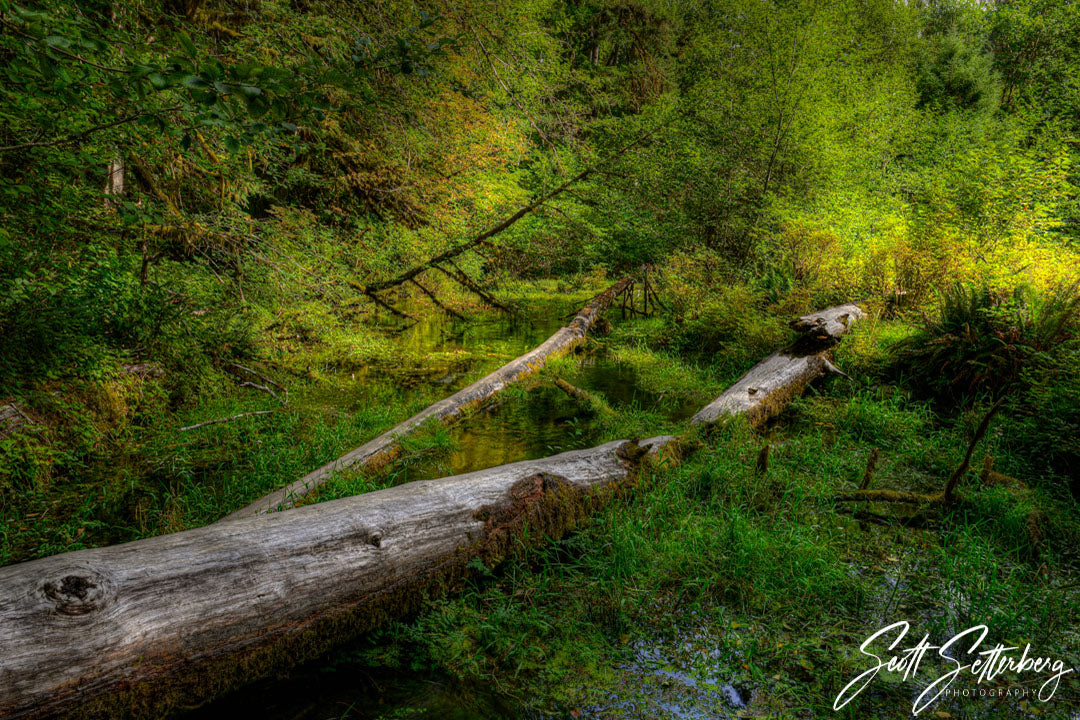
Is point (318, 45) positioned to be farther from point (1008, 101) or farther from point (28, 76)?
point (1008, 101)

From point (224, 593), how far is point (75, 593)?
49 centimetres

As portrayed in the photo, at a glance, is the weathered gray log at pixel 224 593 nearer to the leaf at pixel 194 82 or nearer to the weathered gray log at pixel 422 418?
the weathered gray log at pixel 422 418

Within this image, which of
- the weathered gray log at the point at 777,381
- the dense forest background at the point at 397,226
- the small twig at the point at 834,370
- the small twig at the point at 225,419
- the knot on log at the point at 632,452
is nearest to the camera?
the dense forest background at the point at 397,226

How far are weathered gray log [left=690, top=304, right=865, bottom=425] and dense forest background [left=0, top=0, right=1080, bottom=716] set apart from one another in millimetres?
573

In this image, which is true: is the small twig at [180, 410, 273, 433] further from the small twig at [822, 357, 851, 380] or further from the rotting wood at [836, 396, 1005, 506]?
the small twig at [822, 357, 851, 380]

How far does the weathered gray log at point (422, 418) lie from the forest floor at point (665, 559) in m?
0.18

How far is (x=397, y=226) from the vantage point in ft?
27.0

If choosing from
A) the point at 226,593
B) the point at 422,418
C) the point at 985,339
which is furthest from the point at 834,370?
the point at 226,593

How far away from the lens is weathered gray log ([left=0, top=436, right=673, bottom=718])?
1765 mm

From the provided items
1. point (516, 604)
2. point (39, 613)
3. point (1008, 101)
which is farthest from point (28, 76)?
point (1008, 101)

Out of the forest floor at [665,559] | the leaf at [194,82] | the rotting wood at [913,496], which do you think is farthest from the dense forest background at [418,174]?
the rotting wood at [913,496]

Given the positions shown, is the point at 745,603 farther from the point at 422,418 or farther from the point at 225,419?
the point at 225,419

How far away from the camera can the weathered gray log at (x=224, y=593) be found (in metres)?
1.76

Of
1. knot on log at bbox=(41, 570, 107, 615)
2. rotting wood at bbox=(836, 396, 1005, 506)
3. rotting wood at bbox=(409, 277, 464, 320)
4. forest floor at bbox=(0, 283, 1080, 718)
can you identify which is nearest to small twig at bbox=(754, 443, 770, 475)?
forest floor at bbox=(0, 283, 1080, 718)
